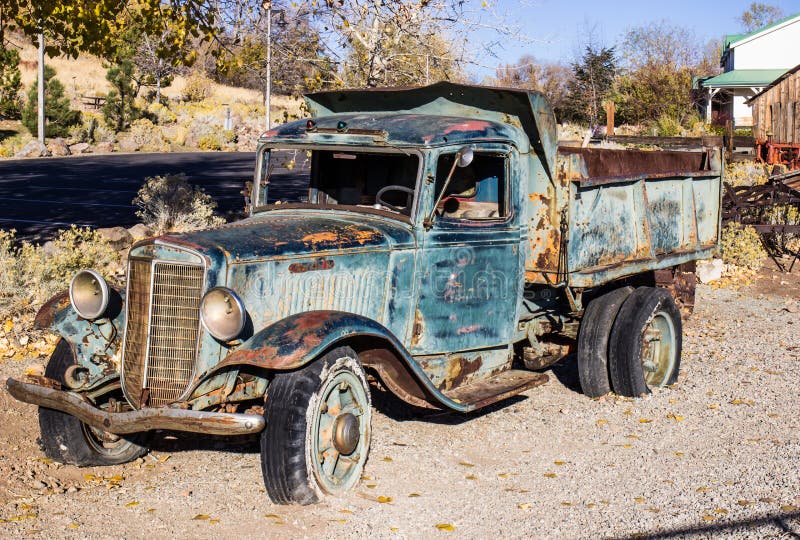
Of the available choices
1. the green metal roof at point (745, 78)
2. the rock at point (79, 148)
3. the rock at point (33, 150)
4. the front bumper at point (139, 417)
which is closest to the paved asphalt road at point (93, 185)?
the rock at point (33, 150)

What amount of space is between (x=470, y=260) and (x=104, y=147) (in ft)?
91.4

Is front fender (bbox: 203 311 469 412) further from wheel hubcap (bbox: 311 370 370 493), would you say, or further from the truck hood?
the truck hood

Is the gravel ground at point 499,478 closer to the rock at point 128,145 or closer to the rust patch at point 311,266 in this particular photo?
the rust patch at point 311,266

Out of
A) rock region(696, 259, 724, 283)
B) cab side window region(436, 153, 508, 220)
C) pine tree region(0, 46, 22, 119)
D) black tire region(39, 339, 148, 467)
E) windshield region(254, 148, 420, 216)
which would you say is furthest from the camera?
pine tree region(0, 46, 22, 119)

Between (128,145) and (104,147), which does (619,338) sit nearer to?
(104,147)

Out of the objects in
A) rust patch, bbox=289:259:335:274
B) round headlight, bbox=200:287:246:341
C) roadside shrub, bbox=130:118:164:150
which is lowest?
round headlight, bbox=200:287:246:341

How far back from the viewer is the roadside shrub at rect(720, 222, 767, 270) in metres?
13.4

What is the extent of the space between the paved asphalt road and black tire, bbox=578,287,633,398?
8859mm

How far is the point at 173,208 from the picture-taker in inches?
548

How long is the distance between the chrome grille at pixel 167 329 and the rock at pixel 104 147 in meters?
27.6

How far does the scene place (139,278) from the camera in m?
5.07

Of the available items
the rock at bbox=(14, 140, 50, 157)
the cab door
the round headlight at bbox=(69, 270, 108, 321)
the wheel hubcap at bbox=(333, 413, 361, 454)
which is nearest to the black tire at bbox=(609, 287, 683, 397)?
the cab door

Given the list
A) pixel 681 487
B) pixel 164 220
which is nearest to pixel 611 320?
pixel 681 487

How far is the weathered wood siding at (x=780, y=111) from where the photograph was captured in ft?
115
